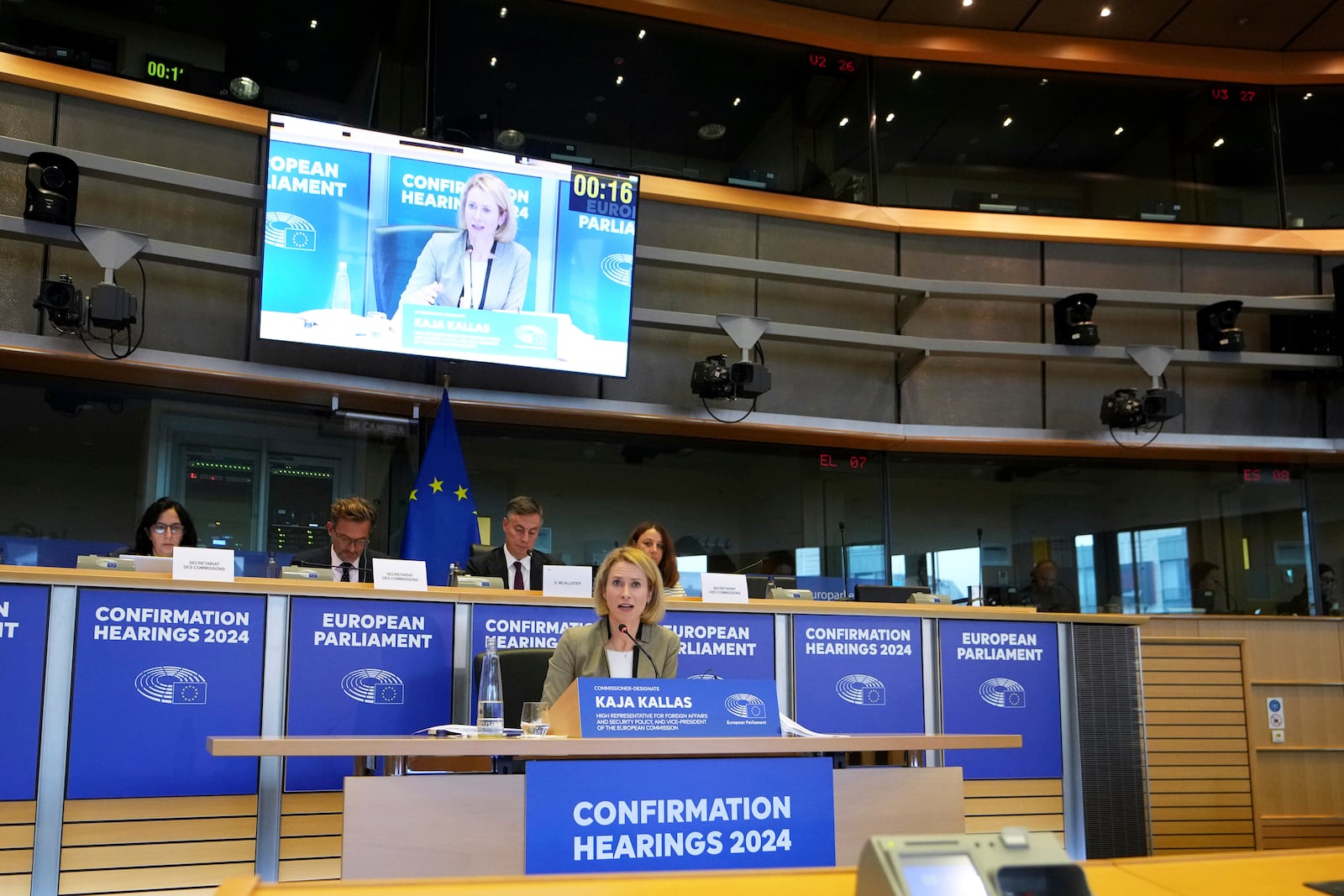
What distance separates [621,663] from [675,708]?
2.27 feet

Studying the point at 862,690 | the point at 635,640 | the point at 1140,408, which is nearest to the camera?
the point at 635,640

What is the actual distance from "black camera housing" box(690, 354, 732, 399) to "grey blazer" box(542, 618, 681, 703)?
125 inches

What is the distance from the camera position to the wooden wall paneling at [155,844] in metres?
3.38

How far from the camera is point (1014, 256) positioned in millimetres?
7719

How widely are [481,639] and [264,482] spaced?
2575 mm

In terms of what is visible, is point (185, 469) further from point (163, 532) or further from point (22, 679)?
point (22, 679)

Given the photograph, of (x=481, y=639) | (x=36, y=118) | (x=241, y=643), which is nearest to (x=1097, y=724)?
(x=481, y=639)

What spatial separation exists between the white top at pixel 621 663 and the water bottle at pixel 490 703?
391 millimetres

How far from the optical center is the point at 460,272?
6.08 metres

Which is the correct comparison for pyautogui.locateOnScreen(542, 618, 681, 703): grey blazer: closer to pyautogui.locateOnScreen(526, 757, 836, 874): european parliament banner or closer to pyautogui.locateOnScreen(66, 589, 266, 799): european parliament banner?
pyautogui.locateOnScreen(526, 757, 836, 874): european parliament banner

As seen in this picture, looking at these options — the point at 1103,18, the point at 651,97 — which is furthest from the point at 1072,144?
the point at 651,97

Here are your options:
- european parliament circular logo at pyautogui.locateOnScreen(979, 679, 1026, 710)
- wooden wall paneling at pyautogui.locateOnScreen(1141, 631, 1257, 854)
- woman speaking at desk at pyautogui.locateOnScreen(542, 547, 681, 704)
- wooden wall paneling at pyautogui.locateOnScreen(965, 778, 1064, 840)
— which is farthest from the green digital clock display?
wooden wall paneling at pyautogui.locateOnScreen(1141, 631, 1257, 854)

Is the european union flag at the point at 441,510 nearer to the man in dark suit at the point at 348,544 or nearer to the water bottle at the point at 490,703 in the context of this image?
the man in dark suit at the point at 348,544

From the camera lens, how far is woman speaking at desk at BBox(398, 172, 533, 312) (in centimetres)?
602
